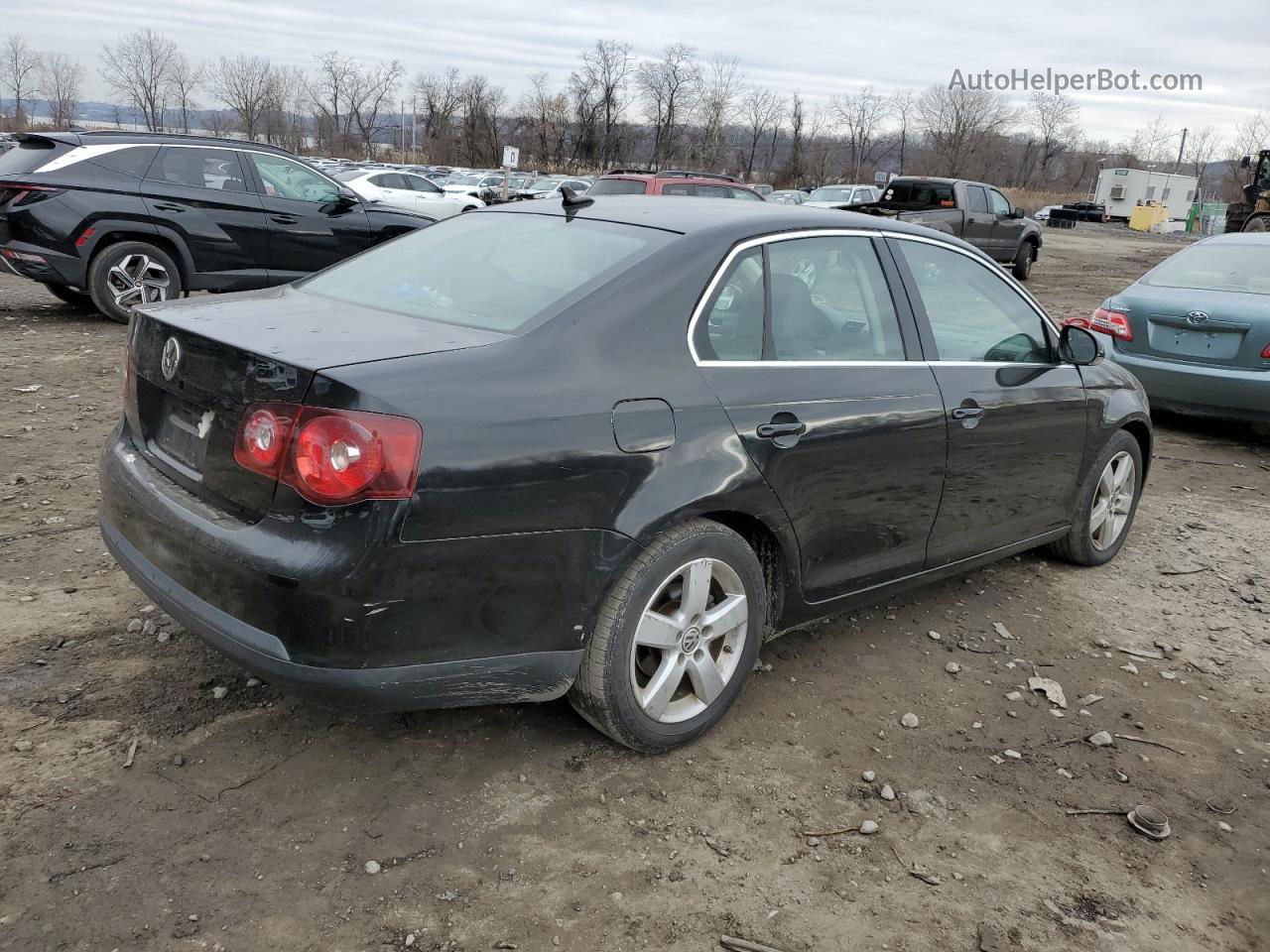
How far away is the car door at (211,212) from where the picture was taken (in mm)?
9469

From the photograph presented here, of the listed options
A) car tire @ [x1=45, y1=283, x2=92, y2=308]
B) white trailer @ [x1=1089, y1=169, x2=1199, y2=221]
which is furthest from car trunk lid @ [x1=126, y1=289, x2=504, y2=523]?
white trailer @ [x1=1089, y1=169, x2=1199, y2=221]

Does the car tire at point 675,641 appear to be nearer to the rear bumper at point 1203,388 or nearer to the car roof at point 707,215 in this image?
the car roof at point 707,215

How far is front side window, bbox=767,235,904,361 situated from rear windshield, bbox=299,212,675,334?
0.46m

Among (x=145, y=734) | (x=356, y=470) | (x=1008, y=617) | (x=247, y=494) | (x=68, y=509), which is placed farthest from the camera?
(x=68, y=509)

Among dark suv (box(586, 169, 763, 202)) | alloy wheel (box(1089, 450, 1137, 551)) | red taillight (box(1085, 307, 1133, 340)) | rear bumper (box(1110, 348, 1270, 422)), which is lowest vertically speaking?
alloy wheel (box(1089, 450, 1137, 551))

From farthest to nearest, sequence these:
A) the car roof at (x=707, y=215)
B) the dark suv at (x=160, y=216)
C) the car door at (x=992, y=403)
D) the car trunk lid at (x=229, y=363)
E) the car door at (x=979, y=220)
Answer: the car door at (x=979, y=220), the dark suv at (x=160, y=216), the car door at (x=992, y=403), the car roof at (x=707, y=215), the car trunk lid at (x=229, y=363)

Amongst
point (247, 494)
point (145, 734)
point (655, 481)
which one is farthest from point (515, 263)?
point (145, 734)

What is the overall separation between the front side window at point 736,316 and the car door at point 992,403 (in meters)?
0.78

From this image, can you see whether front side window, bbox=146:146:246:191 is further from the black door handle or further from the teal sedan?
the black door handle

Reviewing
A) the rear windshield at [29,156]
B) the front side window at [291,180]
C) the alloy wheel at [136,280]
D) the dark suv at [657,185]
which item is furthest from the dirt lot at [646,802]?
the dark suv at [657,185]

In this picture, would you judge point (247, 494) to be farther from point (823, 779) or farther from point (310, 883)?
point (823, 779)

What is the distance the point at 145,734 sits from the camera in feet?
9.86

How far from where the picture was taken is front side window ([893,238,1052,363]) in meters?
3.83

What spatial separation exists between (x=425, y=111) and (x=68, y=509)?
320 feet
